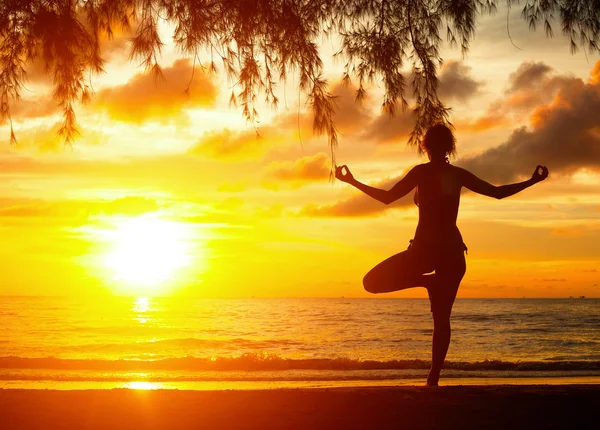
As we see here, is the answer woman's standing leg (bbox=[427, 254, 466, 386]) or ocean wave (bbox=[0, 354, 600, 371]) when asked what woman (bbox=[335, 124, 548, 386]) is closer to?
woman's standing leg (bbox=[427, 254, 466, 386])

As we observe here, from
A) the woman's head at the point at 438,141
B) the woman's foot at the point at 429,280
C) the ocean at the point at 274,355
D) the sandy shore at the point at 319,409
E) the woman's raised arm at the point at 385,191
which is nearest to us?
the sandy shore at the point at 319,409

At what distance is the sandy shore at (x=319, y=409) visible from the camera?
175 inches

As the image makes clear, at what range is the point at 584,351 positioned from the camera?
23.4 meters

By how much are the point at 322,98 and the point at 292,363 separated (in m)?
11.1

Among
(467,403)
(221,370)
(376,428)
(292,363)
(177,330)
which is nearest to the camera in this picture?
(376,428)

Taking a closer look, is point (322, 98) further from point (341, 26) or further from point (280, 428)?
point (280, 428)

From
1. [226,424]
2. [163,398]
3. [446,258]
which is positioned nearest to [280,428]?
[226,424]

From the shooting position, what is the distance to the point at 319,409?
15.8ft

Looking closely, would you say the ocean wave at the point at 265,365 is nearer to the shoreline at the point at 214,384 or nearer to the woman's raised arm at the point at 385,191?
the shoreline at the point at 214,384

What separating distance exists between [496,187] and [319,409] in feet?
7.06

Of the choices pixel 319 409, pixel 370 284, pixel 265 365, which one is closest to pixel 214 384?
pixel 265 365

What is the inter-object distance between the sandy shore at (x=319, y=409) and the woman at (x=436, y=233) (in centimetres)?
61

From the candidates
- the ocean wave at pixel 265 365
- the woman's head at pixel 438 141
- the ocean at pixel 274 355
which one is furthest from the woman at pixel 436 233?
the ocean wave at pixel 265 365

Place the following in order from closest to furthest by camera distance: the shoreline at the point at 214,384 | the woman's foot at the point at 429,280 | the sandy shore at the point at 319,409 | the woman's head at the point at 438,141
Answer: the sandy shore at the point at 319,409, the woman's foot at the point at 429,280, the woman's head at the point at 438,141, the shoreline at the point at 214,384
